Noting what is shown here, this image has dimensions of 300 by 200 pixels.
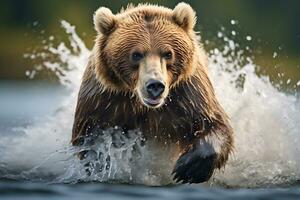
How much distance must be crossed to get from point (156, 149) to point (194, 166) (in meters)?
0.72

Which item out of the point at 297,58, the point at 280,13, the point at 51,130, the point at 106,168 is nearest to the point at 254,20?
the point at 280,13

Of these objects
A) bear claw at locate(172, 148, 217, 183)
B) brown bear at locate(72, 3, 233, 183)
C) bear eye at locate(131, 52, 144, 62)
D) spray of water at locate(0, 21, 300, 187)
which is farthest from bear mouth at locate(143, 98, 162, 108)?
spray of water at locate(0, 21, 300, 187)

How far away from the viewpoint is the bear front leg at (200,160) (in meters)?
9.91

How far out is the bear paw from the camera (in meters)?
9.90

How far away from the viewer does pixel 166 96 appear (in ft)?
32.2

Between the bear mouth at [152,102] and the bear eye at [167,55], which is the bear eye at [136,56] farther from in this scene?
the bear mouth at [152,102]

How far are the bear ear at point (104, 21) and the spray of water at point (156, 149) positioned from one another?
1054 mm

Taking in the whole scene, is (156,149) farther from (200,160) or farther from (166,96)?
(166,96)

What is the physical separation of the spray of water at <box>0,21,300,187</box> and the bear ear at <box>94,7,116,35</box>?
105cm

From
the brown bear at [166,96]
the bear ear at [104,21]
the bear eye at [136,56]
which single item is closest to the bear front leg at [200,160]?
the brown bear at [166,96]

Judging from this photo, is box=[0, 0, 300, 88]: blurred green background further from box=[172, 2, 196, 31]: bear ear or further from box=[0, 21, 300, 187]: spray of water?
box=[172, 2, 196, 31]: bear ear

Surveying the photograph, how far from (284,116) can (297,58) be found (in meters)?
26.4

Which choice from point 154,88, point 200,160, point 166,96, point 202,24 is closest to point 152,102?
point 154,88

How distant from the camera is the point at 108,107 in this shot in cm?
1020
